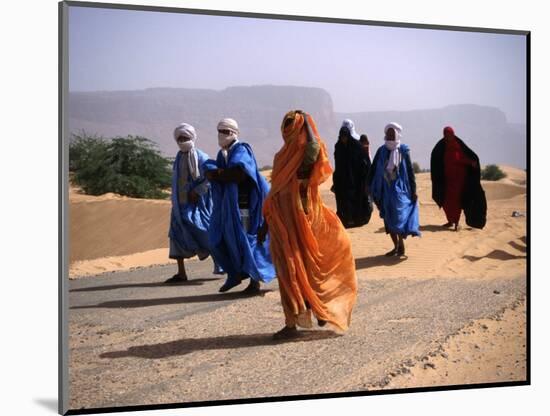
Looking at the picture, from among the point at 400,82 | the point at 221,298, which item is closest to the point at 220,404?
the point at 221,298

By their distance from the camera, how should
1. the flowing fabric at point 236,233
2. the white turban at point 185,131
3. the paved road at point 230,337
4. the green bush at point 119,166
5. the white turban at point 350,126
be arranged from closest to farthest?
the paved road at point 230,337 < the green bush at point 119,166 < the white turban at point 185,131 < the white turban at point 350,126 < the flowing fabric at point 236,233

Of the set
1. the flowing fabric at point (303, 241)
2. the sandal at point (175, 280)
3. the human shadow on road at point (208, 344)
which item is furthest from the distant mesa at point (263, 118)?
→ the human shadow on road at point (208, 344)

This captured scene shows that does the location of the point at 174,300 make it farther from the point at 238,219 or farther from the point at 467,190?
the point at 467,190

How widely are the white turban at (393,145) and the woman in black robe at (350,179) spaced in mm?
236

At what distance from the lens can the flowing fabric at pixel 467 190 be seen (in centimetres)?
911

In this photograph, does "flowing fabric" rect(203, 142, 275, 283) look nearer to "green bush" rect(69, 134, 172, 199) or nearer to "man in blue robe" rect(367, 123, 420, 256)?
"green bush" rect(69, 134, 172, 199)

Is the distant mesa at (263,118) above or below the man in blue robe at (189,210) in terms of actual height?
above

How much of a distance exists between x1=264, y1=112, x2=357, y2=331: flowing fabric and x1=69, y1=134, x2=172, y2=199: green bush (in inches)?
41.9

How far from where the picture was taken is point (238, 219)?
29.1 ft

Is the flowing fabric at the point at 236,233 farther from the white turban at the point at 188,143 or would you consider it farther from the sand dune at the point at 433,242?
the sand dune at the point at 433,242

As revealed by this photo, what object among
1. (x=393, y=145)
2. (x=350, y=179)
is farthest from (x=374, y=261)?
(x=393, y=145)

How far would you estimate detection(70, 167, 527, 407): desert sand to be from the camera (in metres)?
7.68

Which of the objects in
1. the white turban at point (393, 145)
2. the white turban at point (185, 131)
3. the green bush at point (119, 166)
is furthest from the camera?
the white turban at point (393, 145)

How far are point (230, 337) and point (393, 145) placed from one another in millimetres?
2356
